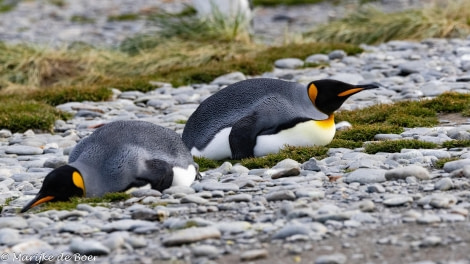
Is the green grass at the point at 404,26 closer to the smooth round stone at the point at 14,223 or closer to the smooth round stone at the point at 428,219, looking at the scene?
the smooth round stone at the point at 428,219

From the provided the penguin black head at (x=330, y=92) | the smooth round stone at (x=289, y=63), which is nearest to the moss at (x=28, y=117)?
the smooth round stone at (x=289, y=63)

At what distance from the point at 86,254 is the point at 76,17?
20.7 metres

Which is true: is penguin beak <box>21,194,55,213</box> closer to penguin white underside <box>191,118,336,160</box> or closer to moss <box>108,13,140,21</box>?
penguin white underside <box>191,118,336,160</box>

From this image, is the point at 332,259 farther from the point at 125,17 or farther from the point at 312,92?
the point at 125,17

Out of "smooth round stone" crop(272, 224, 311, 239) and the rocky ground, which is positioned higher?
"smooth round stone" crop(272, 224, 311, 239)

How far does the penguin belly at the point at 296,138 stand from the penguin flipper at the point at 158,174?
135 cm

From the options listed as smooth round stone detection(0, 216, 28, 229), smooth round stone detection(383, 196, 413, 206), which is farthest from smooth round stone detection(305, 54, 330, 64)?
smooth round stone detection(0, 216, 28, 229)

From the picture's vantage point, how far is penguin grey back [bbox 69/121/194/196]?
5.53 meters

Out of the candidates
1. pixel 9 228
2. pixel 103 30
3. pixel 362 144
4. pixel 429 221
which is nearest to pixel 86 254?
pixel 9 228

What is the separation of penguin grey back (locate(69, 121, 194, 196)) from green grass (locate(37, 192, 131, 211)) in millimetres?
82

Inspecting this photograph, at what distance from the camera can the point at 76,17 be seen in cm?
2436

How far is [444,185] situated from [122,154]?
6.45 feet

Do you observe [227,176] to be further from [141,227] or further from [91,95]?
[91,95]

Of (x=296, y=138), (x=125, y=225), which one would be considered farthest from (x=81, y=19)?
(x=125, y=225)
